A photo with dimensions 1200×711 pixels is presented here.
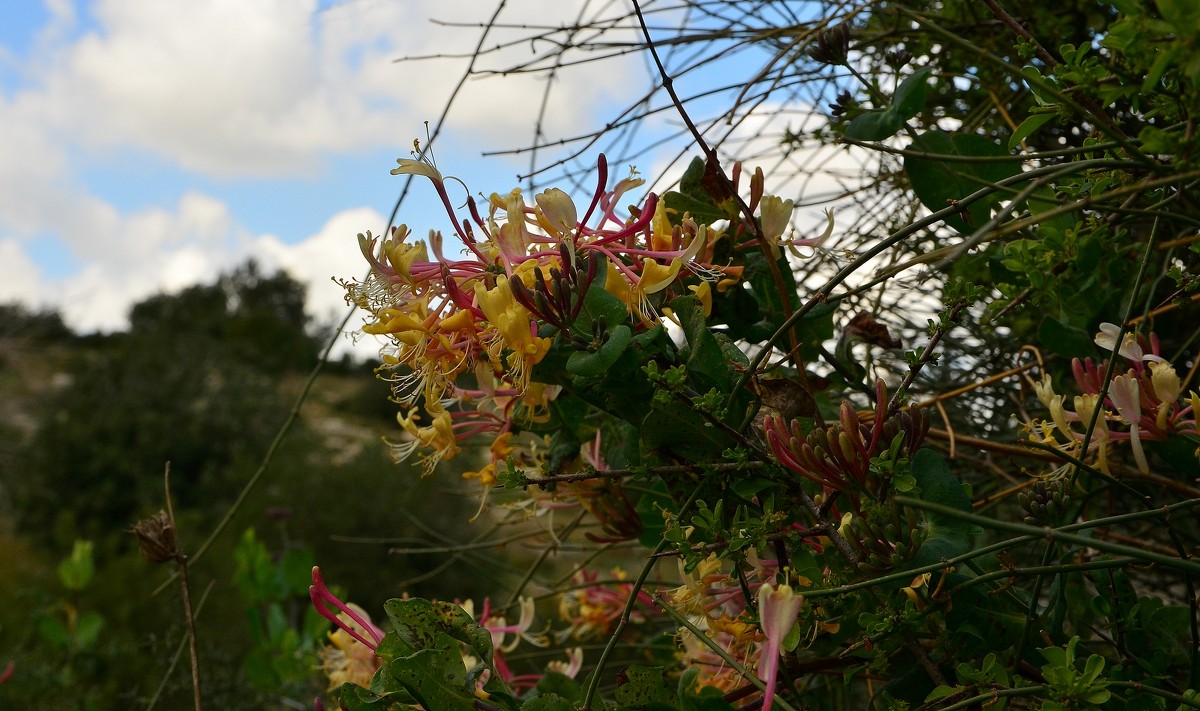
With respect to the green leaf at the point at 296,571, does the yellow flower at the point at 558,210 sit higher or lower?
higher

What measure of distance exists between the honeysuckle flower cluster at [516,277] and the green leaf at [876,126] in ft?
0.25

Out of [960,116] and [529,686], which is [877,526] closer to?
[529,686]

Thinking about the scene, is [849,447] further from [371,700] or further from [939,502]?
[371,700]

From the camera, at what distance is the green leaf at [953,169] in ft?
2.27

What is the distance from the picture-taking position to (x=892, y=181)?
1155mm

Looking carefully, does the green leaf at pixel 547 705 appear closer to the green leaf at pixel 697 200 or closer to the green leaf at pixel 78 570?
the green leaf at pixel 697 200

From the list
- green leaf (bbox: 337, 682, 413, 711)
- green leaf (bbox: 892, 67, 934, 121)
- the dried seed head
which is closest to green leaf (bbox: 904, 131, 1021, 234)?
green leaf (bbox: 892, 67, 934, 121)

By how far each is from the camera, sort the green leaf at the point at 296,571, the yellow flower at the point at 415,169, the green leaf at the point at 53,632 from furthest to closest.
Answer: the green leaf at the point at 53,632, the green leaf at the point at 296,571, the yellow flower at the point at 415,169

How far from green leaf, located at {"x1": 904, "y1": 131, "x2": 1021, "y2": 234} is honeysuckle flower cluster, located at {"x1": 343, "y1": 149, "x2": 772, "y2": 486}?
4.4 inches

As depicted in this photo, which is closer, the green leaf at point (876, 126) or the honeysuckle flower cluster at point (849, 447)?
the honeysuckle flower cluster at point (849, 447)

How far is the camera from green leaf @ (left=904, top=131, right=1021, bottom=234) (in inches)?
27.2

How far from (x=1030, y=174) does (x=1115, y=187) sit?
14 centimetres

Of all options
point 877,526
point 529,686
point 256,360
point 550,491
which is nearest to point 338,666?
point 529,686

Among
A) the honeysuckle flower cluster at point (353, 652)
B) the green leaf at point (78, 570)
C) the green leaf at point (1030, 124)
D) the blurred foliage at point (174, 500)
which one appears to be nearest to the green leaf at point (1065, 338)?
the green leaf at point (1030, 124)
